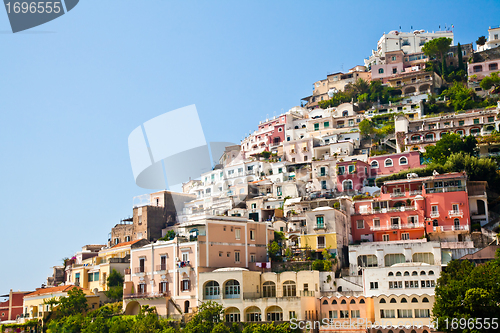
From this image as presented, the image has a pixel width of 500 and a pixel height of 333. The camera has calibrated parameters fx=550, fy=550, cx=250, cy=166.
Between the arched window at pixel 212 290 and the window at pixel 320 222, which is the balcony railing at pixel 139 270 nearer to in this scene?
the arched window at pixel 212 290

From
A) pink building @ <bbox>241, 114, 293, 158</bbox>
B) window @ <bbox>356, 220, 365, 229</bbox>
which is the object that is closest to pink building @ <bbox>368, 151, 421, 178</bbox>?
window @ <bbox>356, 220, 365, 229</bbox>

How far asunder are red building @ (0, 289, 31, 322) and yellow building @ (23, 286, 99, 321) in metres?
6.42

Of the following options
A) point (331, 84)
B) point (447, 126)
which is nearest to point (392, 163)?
point (447, 126)

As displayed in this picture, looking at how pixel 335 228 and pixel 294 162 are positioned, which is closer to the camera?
pixel 335 228

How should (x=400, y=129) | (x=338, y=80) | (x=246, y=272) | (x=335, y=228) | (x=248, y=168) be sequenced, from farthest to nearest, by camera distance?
1. (x=338, y=80)
2. (x=248, y=168)
3. (x=400, y=129)
4. (x=335, y=228)
5. (x=246, y=272)

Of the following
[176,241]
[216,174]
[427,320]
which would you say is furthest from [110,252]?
[427,320]

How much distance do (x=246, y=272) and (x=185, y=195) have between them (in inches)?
1346

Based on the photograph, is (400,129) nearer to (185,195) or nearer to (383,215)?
(383,215)

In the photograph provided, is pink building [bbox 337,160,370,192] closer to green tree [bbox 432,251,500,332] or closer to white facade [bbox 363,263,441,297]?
white facade [bbox 363,263,441,297]

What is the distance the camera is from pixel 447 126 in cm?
6625

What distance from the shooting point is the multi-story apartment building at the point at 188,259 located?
150ft

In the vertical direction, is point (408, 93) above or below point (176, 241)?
above

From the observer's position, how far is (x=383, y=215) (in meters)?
50.6

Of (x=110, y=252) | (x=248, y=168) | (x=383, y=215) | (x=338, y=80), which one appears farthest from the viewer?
(x=338, y=80)
